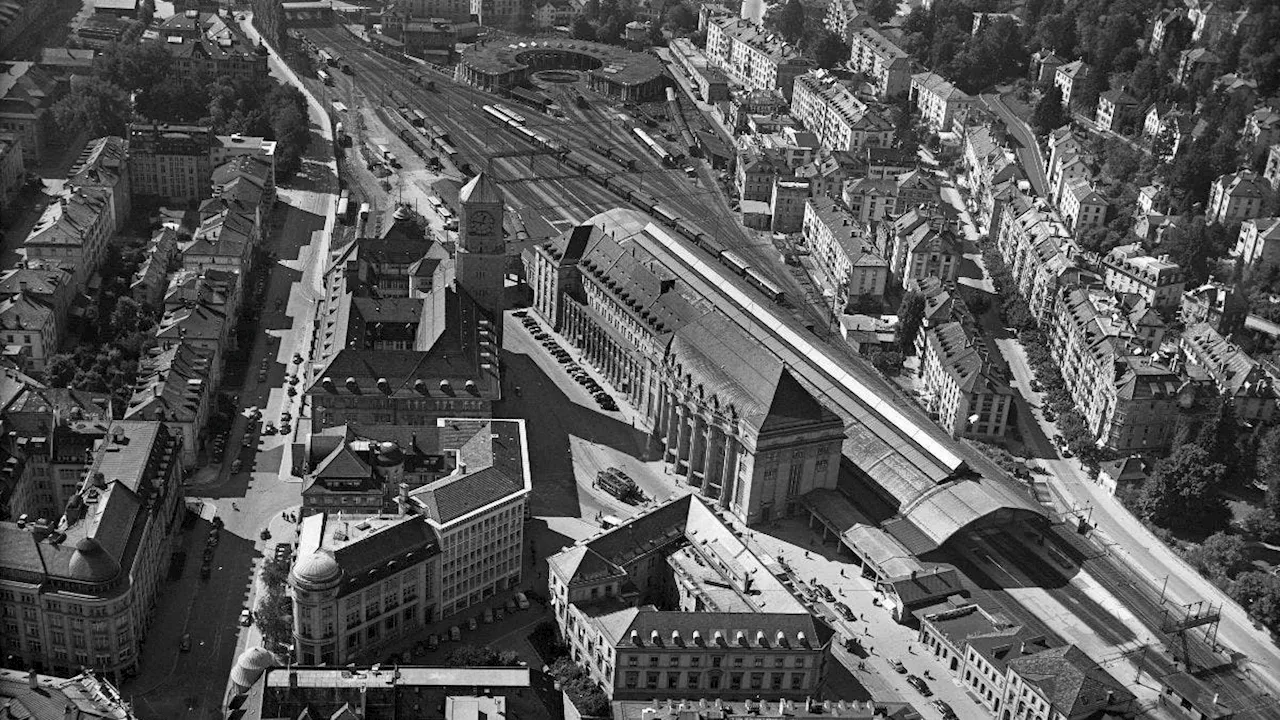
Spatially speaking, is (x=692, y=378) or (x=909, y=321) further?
(x=909, y=321)

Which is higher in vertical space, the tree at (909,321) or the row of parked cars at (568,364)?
the tree at (909,321)

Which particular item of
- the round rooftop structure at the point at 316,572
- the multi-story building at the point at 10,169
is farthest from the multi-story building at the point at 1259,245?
the multi-story building at the point at 10,169

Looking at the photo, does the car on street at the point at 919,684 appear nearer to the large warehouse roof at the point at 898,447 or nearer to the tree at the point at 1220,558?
the large warehouse roof at the point at 898,447

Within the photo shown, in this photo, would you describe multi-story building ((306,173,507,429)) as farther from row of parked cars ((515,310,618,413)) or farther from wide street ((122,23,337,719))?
row of parked cars ((515,310,618,413))

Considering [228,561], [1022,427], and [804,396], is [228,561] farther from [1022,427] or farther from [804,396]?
[1022,427]

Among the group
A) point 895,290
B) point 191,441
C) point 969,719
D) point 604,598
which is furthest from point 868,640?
point 895,290

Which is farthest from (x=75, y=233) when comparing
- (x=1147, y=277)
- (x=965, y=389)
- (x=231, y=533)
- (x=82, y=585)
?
(x=1147, y=277)

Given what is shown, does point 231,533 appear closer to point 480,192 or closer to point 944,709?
point 480,192
